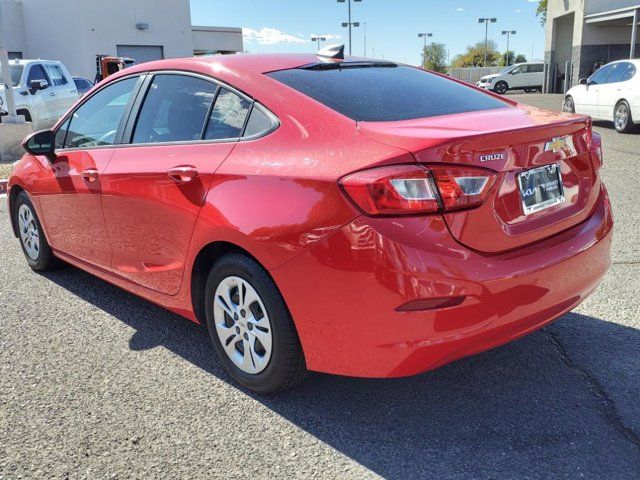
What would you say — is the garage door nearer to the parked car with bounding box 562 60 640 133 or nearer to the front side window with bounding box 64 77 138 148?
the parked car with bounding box 562 60 640 133

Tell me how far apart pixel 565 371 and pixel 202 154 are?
2127 millimetres

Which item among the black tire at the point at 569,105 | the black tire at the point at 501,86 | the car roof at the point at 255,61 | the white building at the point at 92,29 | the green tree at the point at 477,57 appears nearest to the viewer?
the car roof at the point at 255,61

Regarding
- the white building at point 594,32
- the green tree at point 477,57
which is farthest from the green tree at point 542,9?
the white building at point 594,32

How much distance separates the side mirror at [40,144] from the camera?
4328 millimetres

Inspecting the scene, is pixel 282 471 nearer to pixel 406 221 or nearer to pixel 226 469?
pixel 226 469

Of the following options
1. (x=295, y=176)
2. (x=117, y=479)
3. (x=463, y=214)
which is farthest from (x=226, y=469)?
(x=463, y=214)

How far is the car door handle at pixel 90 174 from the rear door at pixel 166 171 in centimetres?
13

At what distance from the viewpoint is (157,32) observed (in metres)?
37.1

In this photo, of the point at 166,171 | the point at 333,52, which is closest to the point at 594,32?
the point at 333,52

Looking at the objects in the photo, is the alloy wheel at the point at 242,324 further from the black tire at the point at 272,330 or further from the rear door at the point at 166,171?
the rear door at the point at 166,171

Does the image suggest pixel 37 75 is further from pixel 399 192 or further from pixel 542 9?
pixel 542 9

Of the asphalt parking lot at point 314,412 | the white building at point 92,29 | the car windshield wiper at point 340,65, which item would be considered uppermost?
the white building at point 92,29

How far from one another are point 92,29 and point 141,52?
3127 millimetres

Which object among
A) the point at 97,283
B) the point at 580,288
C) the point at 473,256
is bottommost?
the point at 97,283
